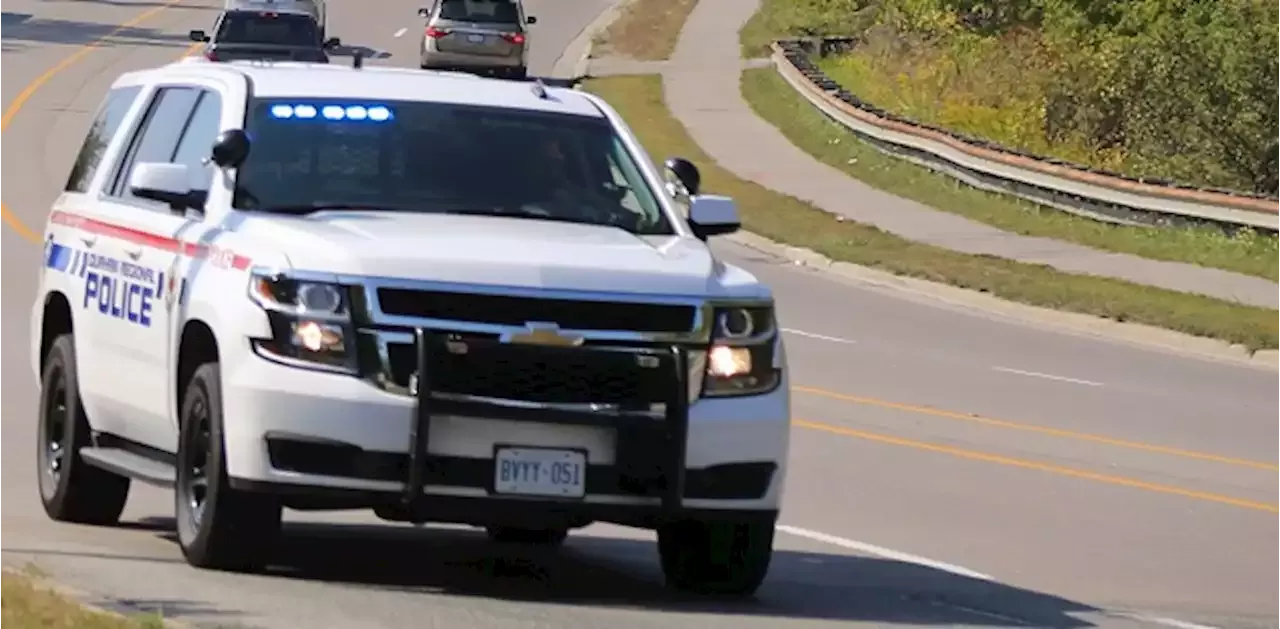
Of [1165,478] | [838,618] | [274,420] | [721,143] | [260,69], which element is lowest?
[721,143]

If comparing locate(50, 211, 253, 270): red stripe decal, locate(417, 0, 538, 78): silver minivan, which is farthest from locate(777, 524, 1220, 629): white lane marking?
locate(417, 0, 538, 78): silver minivan

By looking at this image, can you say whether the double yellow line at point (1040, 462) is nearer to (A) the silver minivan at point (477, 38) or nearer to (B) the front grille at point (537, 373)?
(B) the front grille at point (537, 373)

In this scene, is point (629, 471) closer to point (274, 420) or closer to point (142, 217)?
point (274, 420)

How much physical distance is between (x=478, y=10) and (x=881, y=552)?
130 ft

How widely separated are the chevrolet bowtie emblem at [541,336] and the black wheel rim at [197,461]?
1172 mm

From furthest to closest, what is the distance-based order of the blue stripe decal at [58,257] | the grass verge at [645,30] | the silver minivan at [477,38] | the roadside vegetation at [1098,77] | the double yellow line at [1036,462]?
the grass verge at [645,30], the silver minivan at [477,38], the roadside vegetation at [1098,77], the double yellow line at [1036,462], the blue stripe decal at [58,257]

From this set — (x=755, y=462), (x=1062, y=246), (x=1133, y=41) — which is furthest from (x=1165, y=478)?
(x=1133, y=41)

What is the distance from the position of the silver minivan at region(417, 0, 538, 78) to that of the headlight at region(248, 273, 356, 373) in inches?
1601

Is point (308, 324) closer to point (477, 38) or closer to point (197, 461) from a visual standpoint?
point (197, 461)

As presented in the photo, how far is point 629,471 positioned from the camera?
911cm

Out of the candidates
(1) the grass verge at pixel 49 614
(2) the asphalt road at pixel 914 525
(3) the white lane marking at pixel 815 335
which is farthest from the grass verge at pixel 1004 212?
(1) the grass verge at pixel 49 614

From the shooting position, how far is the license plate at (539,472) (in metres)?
9.02

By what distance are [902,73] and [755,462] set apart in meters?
34.8

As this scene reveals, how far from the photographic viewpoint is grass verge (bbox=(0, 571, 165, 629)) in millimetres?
7570
